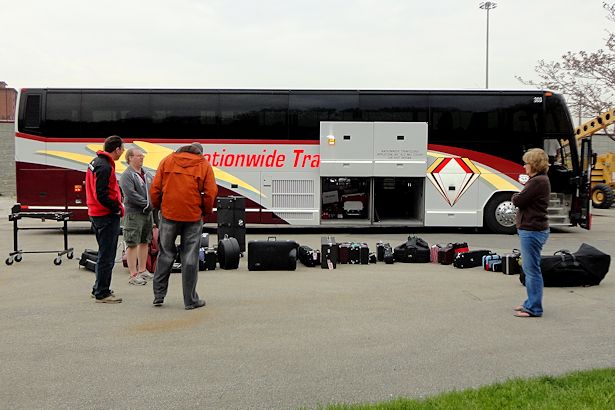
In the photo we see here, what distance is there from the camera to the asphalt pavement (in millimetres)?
4617

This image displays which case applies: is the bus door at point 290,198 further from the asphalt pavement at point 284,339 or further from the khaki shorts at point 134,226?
the khaki shorts at point 134,226

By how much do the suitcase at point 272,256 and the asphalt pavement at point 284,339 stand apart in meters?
0.36

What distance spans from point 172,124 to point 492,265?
9.07 m

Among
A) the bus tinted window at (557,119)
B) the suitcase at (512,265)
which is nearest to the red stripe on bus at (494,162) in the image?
the bus tinted window at (557,119)

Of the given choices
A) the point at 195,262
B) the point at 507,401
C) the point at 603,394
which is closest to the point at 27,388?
the point at 195,262

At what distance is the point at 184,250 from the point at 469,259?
526cm

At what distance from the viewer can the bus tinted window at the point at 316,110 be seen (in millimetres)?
15852

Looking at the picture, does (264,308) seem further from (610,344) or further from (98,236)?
(610,344)

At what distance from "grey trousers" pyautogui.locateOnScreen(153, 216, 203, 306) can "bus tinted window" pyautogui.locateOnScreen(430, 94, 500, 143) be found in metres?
9.98

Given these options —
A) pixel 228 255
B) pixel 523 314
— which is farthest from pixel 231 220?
pixel 523 314

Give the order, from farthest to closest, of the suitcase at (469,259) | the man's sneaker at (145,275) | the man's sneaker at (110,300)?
the suitcase at (469,259) → the man's sneaker at (145,275) → the man's sneaker at (110,300)

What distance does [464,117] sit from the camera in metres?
15.9

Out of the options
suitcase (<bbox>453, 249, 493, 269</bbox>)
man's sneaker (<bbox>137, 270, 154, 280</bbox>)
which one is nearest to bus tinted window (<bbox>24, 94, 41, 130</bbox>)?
man's sneaker (<bbox>137, 270, 154, 280</bbox>)

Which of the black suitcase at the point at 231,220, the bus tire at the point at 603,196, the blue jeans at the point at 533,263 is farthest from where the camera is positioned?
the bus tire at the point at 603,196
